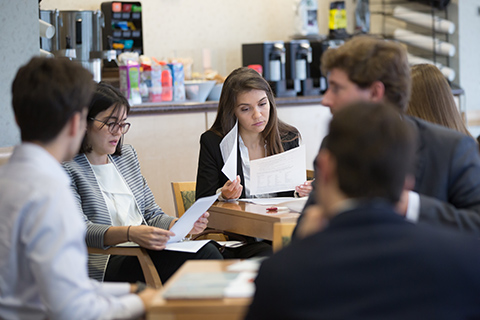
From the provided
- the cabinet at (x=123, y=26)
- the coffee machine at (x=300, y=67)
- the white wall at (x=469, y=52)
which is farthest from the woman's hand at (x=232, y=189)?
the white wall at (x=469, y=52)

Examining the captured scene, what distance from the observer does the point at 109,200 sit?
8.24ft

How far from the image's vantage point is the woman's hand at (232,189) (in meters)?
2.69

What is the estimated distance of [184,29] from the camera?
228 inches

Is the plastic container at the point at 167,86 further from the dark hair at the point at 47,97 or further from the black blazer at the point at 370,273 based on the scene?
the black blazer at the point at 370,273

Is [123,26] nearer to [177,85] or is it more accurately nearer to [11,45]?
[177,85]

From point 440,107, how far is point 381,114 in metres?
1.09

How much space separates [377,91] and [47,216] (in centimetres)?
89

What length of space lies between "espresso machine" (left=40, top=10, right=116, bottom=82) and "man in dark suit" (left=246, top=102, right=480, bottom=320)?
3139 millimetres

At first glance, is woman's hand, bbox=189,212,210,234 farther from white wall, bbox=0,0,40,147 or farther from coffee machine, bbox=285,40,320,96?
coffee machine, bbox=285,40,320,96

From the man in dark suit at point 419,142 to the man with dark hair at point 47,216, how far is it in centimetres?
57

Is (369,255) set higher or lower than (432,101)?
lower

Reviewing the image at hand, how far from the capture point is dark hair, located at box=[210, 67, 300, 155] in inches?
116

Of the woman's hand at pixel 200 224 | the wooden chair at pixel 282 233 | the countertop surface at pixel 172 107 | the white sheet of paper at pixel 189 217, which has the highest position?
the countertop surface at pixel 172 107

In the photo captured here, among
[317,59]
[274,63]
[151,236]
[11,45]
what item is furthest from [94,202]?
[317,59]
